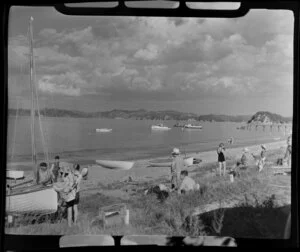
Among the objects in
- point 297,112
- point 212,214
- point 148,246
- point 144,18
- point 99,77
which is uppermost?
point 144,18

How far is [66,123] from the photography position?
4.94 ft

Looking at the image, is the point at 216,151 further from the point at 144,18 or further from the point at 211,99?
the point at 144,18

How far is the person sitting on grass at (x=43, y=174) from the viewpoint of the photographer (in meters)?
1.51

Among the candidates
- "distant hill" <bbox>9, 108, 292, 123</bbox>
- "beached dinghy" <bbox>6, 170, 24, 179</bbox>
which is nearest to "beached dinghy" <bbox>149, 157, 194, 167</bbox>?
"distant hill" <bbox>9, 108, 292, 123</bbox>

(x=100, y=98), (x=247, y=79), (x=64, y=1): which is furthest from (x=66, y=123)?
(x=247, y=79)

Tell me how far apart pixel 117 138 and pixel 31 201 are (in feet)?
1.10

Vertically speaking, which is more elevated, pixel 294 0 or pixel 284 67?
pixel 294 0

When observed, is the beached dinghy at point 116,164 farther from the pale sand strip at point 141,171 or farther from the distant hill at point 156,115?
the distant hill at point 156,115

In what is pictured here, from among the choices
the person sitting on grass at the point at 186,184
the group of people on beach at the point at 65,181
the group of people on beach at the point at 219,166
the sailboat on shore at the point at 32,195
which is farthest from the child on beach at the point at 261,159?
the sailboat on shore at the point at 32,195

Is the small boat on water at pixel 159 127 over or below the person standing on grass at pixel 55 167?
over

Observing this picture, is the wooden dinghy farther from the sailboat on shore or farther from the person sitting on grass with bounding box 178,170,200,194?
the person sitting on grass with bounding box 178,170,200,194

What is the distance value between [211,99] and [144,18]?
33 centimetres

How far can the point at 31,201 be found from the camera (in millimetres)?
1521

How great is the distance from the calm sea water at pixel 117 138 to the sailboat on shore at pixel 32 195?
0.15 feet
